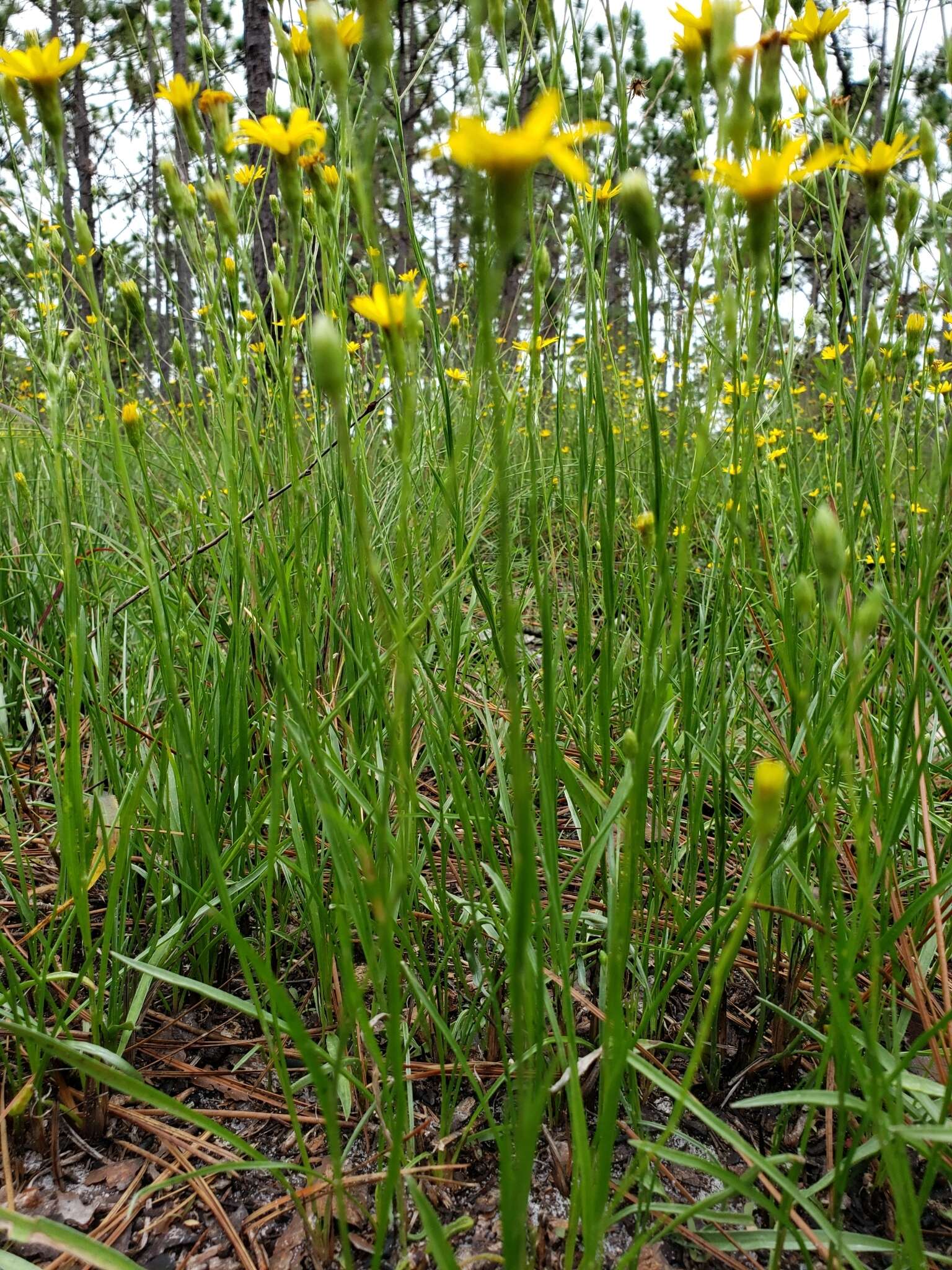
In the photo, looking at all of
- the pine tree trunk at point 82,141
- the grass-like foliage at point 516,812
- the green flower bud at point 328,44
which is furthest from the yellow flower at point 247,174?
the pine tree trunk at point 82,141

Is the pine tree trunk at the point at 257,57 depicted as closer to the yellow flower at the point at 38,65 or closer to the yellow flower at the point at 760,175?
the yellow flower at the point at 38,65

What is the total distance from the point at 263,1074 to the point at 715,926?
46cm

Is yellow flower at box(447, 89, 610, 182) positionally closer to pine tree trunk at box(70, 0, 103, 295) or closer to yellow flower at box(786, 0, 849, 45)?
yellow flower at box(786, 0, 849, 45)

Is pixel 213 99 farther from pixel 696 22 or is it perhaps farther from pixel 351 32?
pixel 696 22

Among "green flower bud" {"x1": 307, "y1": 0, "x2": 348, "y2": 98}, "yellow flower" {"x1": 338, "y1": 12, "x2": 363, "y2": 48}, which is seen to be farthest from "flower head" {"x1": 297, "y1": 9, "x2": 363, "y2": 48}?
"green flower bud" {"x1": 307, "y1": 0, "x2": 348, "y2": 98}

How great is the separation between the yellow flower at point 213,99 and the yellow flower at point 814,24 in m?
0.59

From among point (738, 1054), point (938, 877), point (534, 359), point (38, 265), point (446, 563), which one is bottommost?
point (738, 1054)

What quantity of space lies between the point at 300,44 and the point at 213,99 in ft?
0.72

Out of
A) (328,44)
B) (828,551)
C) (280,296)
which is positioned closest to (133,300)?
(280,296)

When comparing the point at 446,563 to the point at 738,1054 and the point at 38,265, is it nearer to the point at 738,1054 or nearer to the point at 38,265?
the point at 38,265

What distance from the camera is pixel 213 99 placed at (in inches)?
31.2

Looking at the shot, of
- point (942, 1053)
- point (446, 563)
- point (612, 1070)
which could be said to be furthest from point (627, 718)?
point (446, 563)

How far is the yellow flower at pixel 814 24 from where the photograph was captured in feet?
2.86

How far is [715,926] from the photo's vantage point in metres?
0.66
